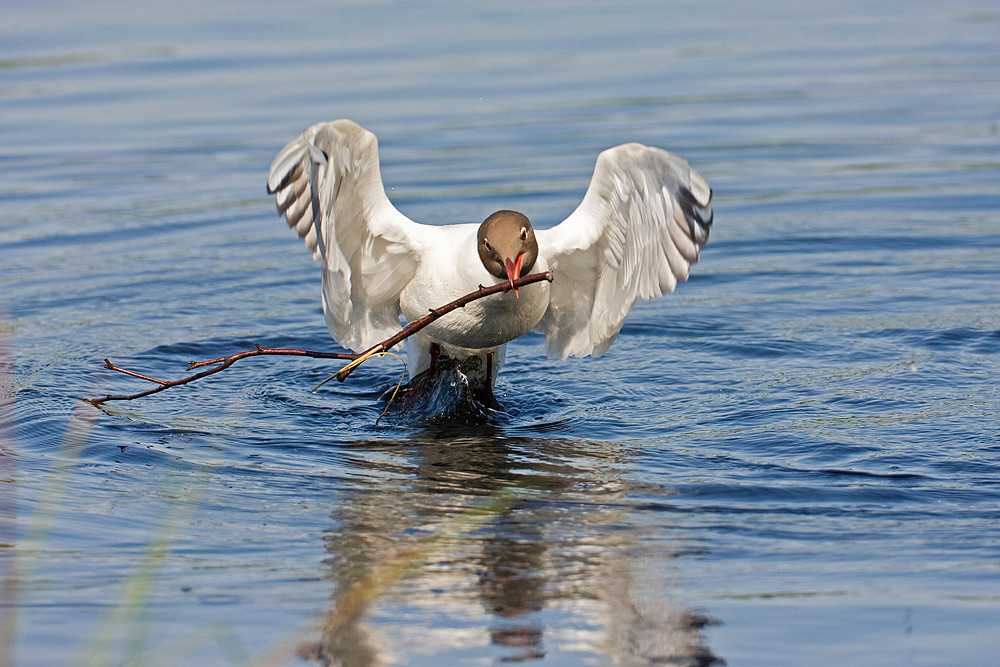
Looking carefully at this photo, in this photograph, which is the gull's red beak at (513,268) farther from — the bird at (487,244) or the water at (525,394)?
the water at (525,394)

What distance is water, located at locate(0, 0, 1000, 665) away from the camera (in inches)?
152

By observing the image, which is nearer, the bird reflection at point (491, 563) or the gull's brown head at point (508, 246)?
the bird reflection at point (491, 563)

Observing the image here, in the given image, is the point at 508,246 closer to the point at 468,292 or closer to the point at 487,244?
the point at 487,244

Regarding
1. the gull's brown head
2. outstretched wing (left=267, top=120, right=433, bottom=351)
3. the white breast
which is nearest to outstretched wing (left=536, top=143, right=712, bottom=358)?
the white breast

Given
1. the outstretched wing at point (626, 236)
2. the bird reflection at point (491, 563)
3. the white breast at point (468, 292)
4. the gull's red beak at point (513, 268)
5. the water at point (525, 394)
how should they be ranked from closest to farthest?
the bird reflection at point (491, 563) → the water at point (525, 394) → the gull's red beak at point (513, 268) → the outstretched wing at point (626, 236) → the white breast at point (468, 292)

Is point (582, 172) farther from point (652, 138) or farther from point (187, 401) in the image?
point (187, 401)

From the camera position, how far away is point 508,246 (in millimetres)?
5246

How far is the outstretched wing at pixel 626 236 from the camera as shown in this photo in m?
5.48

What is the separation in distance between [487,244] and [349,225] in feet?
2.71

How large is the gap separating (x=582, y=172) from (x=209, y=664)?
24.6 feet

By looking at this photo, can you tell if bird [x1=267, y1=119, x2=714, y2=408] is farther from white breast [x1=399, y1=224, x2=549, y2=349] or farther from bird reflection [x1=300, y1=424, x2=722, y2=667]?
bird reflection [x1=300, y1=424, x2=722, y2=667]

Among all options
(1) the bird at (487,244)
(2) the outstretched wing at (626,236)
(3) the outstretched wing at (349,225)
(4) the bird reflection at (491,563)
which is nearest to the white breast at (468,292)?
(1) the bird at (487,244)

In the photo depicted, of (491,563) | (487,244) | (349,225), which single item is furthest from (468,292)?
(491,563)

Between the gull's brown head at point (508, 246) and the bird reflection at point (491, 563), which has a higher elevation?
the gull's brown head at point (508, 246)
